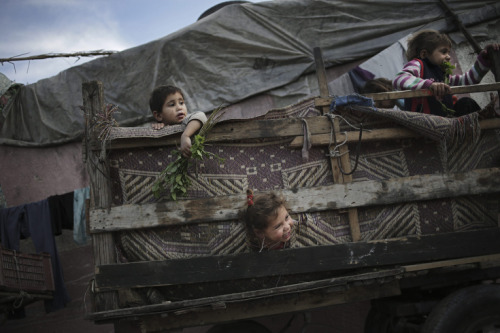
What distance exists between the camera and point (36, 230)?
14.3 ft

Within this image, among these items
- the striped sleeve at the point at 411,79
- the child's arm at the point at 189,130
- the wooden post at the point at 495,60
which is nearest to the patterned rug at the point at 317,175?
the child's arm at the point at 189,130

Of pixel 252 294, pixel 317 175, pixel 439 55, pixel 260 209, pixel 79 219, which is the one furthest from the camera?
pixel 79 219

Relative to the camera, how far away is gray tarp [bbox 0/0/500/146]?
5117mm

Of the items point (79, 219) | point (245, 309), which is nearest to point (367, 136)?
point (245, 309)

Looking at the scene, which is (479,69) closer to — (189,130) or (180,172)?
(189,130)

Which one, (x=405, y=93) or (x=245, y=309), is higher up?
(x=405, y=93)

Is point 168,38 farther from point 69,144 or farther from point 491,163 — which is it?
point 491,163

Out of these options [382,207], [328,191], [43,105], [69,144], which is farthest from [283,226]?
[43,105]

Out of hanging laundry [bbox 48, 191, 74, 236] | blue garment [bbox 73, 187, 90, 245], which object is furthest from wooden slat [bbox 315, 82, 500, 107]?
hanging laundry [bbox 48, 191, 74, 236]

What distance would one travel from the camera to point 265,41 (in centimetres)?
521

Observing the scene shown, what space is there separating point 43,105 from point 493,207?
17.1ft

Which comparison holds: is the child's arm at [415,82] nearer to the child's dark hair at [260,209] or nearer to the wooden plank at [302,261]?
the wooden plank at [302,261]

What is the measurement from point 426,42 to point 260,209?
82.3 inches

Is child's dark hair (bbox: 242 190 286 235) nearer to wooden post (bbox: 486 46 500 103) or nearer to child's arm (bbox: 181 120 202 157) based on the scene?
child's arm (bbox: 181 120 202 157)
